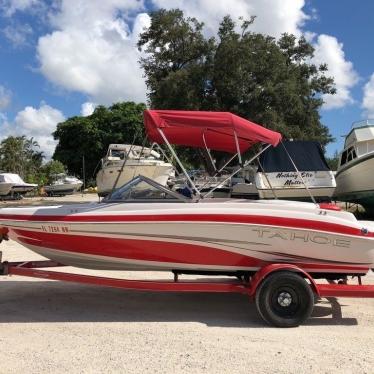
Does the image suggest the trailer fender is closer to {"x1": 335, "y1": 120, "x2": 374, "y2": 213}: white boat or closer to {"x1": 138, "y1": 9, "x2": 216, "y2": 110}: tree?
{"x1": 335, "y1": 120, "x2": 374, "y2": 213}: white boat

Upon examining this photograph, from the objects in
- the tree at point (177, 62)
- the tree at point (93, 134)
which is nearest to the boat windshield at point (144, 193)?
the tree at point (177, 62)

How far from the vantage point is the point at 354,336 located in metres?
5.10

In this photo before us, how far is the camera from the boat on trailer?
546 centimetres

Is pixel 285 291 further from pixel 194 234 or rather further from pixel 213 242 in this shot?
pixel 194 234

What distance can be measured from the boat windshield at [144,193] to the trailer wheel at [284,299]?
1.38 m

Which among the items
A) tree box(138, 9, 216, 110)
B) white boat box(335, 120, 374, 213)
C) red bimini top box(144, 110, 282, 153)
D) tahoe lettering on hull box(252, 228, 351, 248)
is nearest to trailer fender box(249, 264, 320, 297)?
tahoe lettering on hull box(252, 228, 351, 248)

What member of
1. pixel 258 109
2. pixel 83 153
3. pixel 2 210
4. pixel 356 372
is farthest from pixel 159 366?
pixel 83 153

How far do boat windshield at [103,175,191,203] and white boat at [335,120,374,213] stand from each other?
426 inches

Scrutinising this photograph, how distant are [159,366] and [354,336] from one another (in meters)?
2.08

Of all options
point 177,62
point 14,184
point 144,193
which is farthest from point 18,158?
point 144,193

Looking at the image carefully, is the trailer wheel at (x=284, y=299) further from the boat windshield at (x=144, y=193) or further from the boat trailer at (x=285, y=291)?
the boat windshield at (x=144, y=193)

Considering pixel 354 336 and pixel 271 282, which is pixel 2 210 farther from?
pixel 354 336

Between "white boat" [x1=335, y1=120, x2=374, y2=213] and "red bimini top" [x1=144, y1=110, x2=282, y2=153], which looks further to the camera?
"white boat" [x1=335, y1=120, x2=374, y2=213]

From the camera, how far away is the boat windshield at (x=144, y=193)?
19.7 feet
